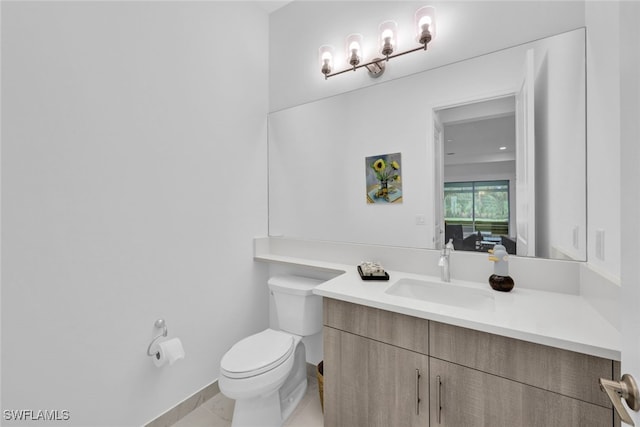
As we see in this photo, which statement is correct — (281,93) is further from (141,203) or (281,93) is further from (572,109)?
(572,109)

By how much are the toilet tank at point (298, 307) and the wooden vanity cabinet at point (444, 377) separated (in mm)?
413

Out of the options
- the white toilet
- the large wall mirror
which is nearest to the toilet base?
the white toilet

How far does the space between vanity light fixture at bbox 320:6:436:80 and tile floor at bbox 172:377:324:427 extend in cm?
216

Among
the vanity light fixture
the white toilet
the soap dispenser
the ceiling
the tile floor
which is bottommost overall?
the tile floor

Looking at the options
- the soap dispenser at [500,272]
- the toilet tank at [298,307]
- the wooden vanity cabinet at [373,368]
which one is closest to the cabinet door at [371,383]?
the wooden vanity cabinet at [373,368]

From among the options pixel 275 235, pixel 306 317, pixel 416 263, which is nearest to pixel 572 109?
pixel 416 263

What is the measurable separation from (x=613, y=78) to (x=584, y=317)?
849 mm

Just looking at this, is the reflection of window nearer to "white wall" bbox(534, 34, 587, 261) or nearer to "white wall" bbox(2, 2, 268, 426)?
"white wall" bbox(534, 34, 587, 261)

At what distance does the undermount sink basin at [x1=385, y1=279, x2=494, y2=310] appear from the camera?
1300 millimetres

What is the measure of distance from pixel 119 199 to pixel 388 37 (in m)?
1.74

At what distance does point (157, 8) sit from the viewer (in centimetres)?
150

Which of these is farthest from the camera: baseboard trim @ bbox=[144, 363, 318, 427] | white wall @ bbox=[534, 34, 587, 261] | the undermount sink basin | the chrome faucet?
baseboard trim @ bbox=[144, 363, 318, 427]

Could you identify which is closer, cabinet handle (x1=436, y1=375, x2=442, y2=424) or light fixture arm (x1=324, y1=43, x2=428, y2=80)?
cabinet handle (x1=436, y1=375, x2=442, y2=424)

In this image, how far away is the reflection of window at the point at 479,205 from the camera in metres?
1.38
